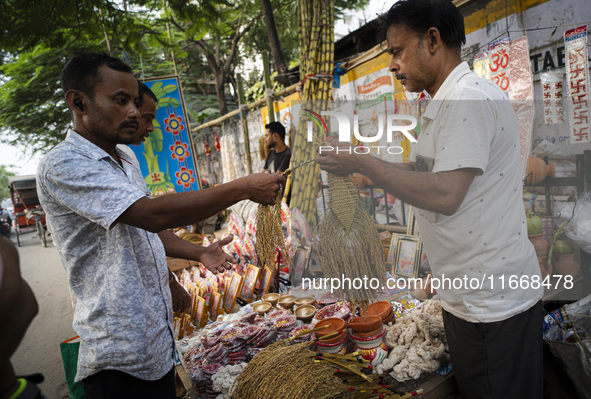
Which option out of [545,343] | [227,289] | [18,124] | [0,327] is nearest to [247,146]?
[227,289]

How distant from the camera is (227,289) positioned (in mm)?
3186

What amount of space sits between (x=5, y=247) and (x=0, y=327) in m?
0.17

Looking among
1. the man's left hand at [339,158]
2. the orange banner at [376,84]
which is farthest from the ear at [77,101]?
the orange banner at [376,84]

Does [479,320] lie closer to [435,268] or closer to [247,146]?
[435,268]

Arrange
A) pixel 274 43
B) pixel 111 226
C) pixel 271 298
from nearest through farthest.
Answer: pixel 111 226, pixel 271 298, pixel 274 43

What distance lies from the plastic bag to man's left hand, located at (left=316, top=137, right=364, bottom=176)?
6.98 ft

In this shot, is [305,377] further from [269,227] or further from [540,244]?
[540,244]

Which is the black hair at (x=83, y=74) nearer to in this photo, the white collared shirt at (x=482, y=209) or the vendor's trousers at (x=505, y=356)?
the white collared shirt at (x=482, y=209)

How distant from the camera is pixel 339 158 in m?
1.43

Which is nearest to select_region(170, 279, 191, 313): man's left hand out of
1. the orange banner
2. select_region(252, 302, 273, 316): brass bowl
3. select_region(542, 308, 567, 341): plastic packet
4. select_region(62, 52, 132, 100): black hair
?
select_region(252, 302, 273, 316): brass bowl

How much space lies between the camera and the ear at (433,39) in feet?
4.43

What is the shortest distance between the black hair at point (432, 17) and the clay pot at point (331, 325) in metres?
1.64

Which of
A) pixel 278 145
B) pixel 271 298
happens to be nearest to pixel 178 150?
pixel 278 145

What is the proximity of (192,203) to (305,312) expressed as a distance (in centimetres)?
156
